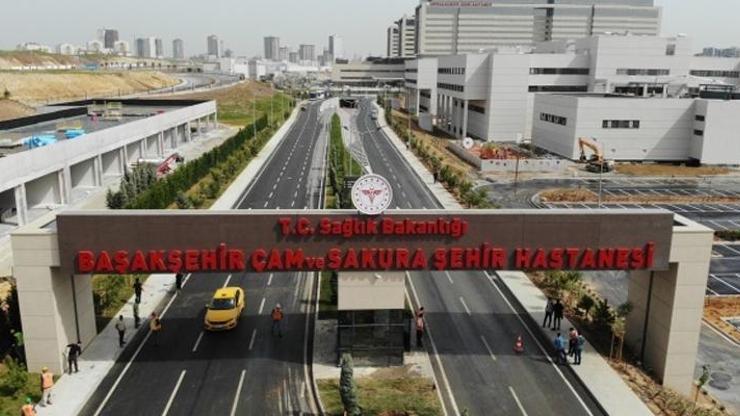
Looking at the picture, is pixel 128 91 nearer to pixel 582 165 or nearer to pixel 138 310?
pixel 582 165

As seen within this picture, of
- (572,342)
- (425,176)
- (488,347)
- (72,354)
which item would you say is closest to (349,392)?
(488,347)

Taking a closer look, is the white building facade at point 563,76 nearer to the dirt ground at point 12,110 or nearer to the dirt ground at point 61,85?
the dirt ground at point 12,110

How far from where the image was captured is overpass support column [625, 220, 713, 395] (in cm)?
2738

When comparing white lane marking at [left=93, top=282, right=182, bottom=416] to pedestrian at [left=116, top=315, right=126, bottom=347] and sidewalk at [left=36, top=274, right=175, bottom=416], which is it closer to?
sidewalk at [left=36, top=274, right=175, bottom=416]

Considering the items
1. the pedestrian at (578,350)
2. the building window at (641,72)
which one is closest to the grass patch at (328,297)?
the pedestrian at (578,350)

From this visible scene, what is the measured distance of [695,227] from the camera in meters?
27.6

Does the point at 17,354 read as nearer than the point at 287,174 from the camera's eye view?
Yes

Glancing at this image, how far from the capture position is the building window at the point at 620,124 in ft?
278

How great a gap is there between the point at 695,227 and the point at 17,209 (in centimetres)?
4769

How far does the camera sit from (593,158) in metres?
84.1

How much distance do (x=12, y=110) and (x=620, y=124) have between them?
96.9 m

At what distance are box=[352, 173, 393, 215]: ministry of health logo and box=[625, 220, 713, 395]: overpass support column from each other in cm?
1297

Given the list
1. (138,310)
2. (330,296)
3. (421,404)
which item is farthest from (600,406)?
(138,310)

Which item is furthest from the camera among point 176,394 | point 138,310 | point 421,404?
point 138,310
